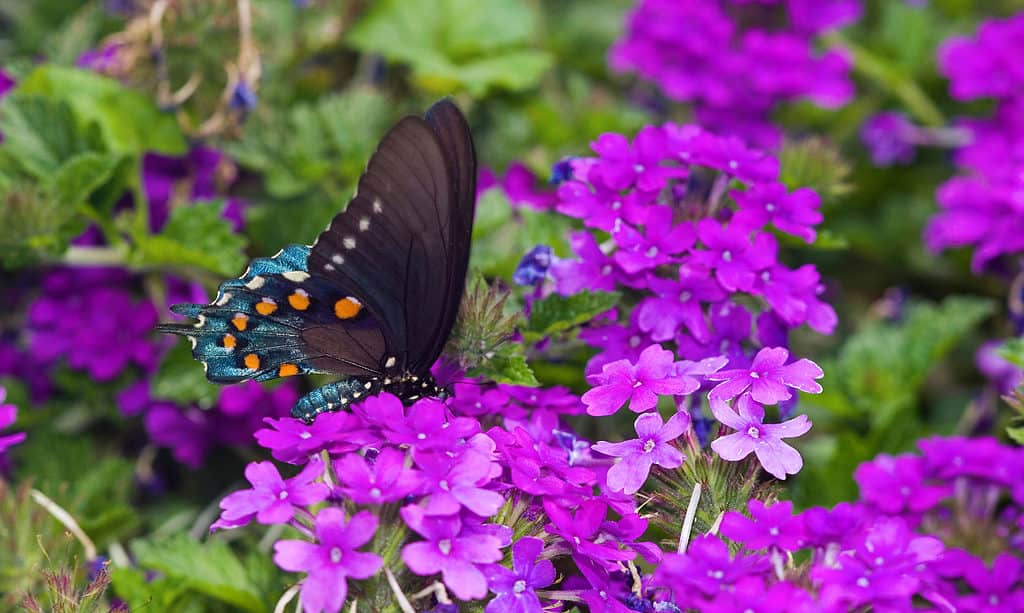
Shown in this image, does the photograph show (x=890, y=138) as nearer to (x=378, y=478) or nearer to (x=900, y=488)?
(x=900, y=488)

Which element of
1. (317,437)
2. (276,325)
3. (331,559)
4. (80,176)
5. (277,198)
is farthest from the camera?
(277,198)

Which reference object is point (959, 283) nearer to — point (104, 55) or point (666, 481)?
point (666, 481)

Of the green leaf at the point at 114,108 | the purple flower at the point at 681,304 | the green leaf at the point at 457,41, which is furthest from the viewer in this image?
the green leaf at the point at 457,41

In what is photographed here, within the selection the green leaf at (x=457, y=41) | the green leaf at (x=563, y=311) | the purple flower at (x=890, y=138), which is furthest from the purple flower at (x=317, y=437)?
the purple flower at (x=890, y=138)

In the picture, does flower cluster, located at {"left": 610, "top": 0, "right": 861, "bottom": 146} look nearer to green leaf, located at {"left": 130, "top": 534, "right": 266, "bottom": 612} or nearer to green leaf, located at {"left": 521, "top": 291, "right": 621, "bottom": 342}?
green leaf, located at {"left": 521, "top": 291, "right": 621, "bottom": 342}

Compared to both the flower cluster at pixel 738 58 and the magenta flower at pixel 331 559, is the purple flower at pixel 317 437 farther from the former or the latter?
the flower cluster at pixel 738 58

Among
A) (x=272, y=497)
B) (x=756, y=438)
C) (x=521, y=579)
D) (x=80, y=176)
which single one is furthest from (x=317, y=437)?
(x=80, y=176)
